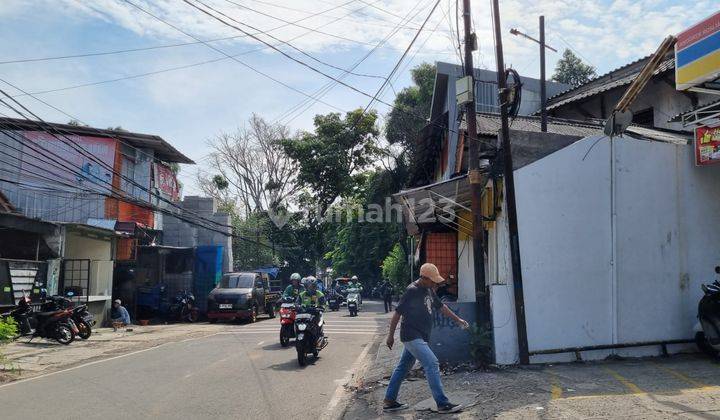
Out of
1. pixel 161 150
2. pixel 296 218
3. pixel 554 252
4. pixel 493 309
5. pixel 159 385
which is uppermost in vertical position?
pixel 161 150

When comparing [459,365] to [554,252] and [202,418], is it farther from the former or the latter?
[202,418]

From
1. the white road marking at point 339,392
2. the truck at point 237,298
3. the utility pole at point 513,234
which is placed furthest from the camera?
the truck at point 237,298

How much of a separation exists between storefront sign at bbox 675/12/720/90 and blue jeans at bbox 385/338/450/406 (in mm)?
6847

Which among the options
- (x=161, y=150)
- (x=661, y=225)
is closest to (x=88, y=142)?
(x=161, y=150)

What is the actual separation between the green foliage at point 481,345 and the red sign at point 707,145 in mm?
4916

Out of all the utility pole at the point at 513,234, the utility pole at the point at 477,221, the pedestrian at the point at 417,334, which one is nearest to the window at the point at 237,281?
the utility pole at the point at 477,221

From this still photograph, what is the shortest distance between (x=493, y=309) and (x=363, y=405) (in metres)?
2.54

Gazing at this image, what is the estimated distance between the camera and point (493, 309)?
817cm

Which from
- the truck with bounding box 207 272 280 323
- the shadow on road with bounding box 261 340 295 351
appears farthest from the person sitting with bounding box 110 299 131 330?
the shadow on road with bounding box 261 340 295 351

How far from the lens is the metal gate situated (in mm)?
17141

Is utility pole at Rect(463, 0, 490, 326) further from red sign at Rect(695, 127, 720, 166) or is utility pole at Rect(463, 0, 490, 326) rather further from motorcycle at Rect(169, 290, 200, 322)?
motorcycle at Rect(169, 290, 200, 322)

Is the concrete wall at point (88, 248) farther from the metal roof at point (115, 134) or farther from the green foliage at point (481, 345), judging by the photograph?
the green foliage at point (481, 345)

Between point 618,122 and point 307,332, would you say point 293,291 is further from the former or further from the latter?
point 618,122

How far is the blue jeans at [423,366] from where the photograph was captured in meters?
6.01
